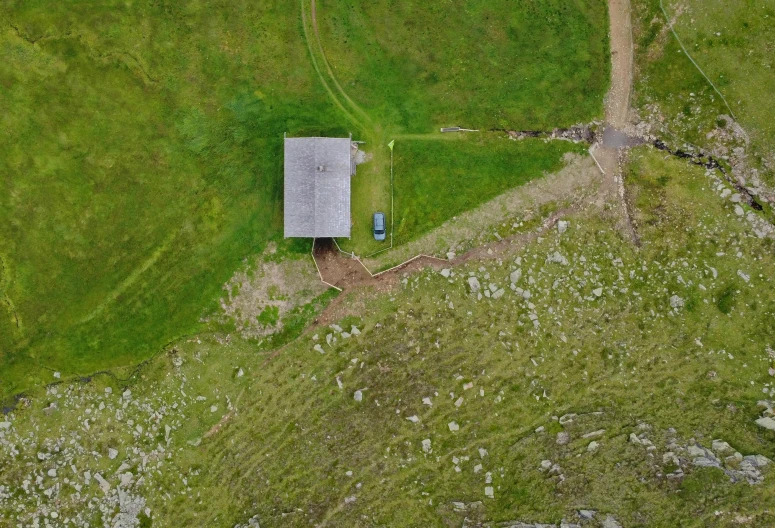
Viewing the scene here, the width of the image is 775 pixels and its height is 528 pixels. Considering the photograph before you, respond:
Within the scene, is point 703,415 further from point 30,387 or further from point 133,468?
point 30,387

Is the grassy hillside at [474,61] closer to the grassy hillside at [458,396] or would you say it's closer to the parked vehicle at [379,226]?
the parked vehicle at [379,226]

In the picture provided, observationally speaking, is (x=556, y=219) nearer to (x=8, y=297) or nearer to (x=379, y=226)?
(x=379, y=226)

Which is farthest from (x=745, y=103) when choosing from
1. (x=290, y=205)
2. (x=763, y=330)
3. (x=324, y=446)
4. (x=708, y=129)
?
(x=324, y=446)

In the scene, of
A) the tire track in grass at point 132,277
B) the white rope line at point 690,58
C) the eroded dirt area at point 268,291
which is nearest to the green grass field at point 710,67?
the white rope line at point 690,58

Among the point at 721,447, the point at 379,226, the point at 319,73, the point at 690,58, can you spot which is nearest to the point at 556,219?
the point at 379,226

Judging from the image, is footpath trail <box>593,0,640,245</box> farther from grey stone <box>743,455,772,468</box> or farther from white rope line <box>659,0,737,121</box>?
grey stone <box>743,455,772,468</box>

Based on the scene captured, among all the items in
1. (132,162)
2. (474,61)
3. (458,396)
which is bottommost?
(458,396)

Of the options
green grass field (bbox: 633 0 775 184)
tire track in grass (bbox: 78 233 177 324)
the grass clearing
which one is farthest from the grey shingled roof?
green grass field (bbox: 633 0 775 184)
